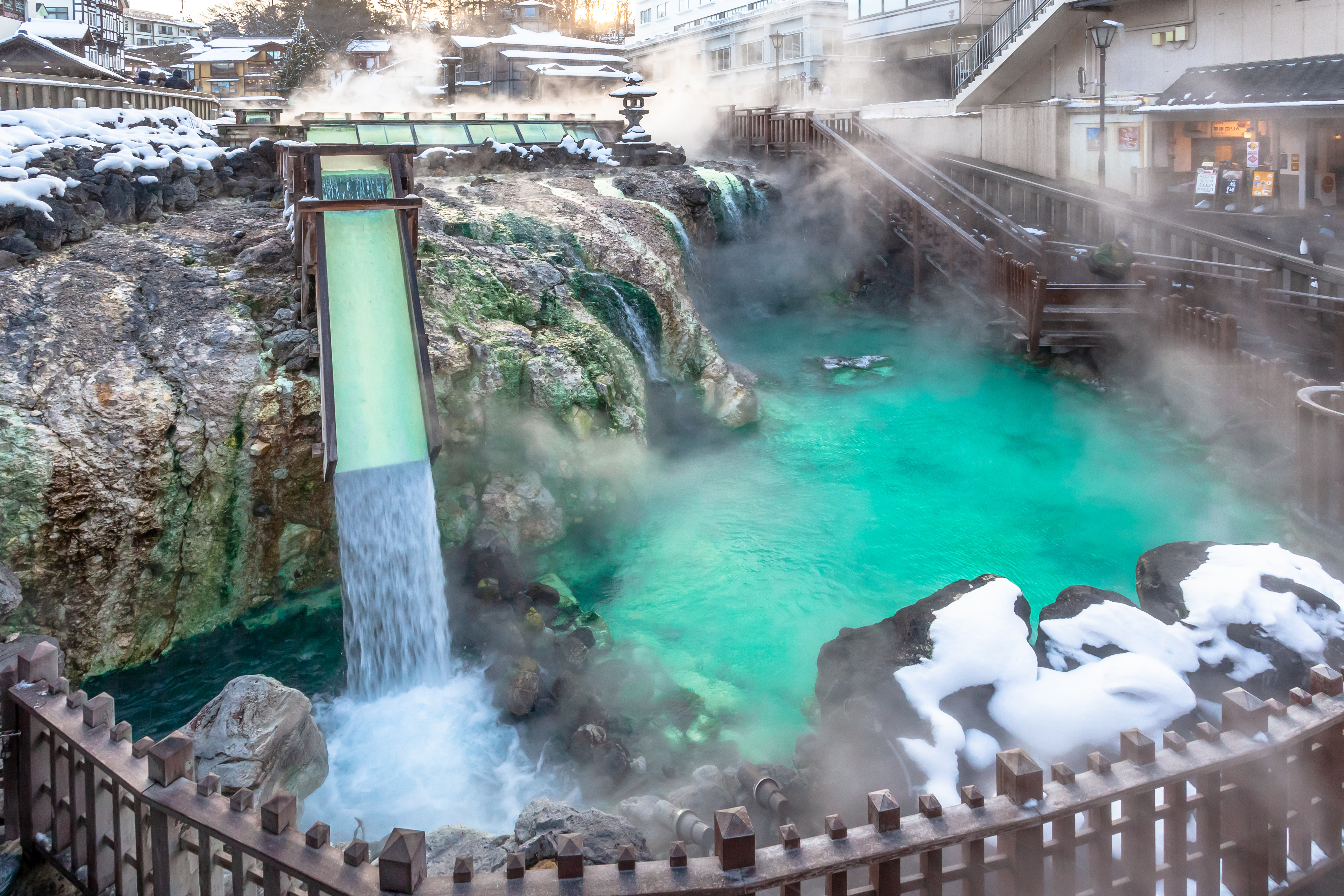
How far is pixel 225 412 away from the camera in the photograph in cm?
905

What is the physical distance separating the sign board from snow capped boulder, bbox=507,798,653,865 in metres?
21.6

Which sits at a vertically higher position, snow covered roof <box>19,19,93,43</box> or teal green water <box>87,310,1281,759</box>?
snow covered roof <box>19,19,93,43</box>

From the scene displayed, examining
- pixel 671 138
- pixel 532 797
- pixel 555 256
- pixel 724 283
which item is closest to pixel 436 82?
pixel 671 138

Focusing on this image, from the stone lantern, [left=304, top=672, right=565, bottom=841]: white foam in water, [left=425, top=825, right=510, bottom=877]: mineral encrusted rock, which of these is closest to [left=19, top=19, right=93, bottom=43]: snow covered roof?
the stone lantern

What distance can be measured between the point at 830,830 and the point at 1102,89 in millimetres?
20748

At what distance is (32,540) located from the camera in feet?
25.4

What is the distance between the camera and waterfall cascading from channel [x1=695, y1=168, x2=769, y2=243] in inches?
769

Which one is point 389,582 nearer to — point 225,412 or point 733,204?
point 225,412

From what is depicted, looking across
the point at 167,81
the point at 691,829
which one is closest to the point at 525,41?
the point at 167,81

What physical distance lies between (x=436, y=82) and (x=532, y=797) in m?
39.3

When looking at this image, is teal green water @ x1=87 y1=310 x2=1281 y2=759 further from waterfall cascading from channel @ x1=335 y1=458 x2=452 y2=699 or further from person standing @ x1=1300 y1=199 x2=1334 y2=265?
person standing @ x1=1300 y1=199 x2=1334 y2=265

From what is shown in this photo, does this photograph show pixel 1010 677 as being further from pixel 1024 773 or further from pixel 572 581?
pixel 572 581

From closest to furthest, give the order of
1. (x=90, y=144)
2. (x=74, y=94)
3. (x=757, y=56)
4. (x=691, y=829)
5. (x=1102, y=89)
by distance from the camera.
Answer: (x=691, y=829)
(x=90, y=144)
(x=74, y=94)
(x=1102, y=89)
(x=757, y=56)

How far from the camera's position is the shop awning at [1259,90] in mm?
17188
